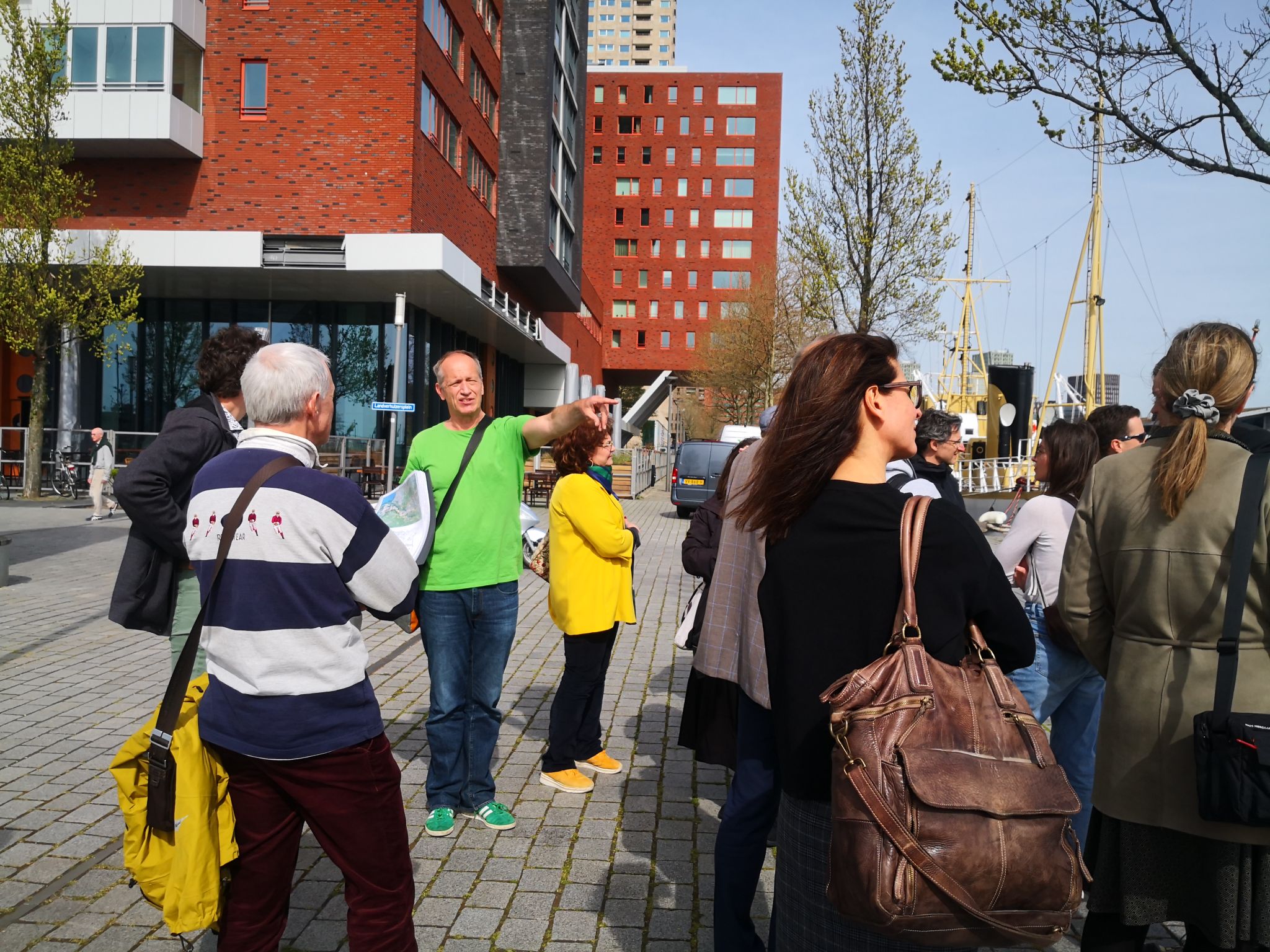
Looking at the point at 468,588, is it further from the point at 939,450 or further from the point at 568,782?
the point at 939,450

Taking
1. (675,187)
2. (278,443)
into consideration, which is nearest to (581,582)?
(278,443)

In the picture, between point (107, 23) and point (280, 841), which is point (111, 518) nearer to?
point (107, 23)

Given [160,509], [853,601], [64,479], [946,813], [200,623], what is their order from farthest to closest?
1. [64,479]
2. [160,509]
3. [200,623]
4. [853,601]
5. [946,813]

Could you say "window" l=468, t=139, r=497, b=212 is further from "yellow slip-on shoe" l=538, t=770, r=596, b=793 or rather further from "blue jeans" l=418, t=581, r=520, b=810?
"blue jeans" l=418, t=581, r=520, b=810

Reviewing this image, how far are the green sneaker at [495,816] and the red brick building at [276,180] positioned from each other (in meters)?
21.8

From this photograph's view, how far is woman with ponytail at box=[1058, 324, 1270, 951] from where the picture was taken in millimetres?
2402

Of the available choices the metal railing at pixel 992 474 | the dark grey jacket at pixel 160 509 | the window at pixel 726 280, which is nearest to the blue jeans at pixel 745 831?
the dark grey jacket at pixel 160 509

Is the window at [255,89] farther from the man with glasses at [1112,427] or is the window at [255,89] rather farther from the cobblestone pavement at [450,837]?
the man with glasses at [1112,427]

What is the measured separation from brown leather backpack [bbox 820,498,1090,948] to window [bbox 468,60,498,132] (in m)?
32.9

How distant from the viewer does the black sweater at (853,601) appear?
6.89 feet

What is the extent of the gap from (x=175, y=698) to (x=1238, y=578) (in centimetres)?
260

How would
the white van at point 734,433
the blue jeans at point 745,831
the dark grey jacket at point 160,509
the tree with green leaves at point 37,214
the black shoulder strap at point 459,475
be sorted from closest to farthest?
the blue jeans at point 745,831, the dark grey jacket at point 160,509, the black shoulder strap at point 459,475, the tree with green leaves at point 37,214, the white van at point 734,433

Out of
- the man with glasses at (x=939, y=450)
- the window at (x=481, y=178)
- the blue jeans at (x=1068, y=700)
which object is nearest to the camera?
the blue jeans at (x=1068, y=700)

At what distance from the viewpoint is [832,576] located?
2.21 metres
